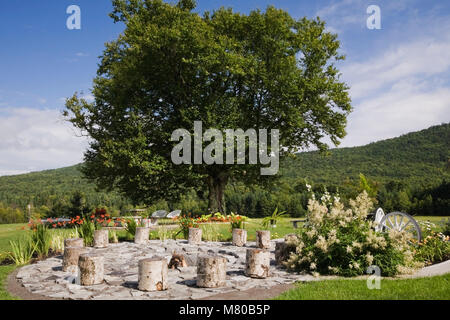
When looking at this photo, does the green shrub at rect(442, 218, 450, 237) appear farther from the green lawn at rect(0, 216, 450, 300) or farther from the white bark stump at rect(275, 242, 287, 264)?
the white bark stump at rect(275, 242, 287, 264)

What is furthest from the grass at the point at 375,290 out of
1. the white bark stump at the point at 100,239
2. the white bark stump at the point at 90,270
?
the white bark stump at the point at 100,239

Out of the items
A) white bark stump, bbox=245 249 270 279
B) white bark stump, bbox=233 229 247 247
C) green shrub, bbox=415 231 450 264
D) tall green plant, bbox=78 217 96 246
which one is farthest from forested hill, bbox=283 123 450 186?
white bark stump, bbox=245 249 270 279

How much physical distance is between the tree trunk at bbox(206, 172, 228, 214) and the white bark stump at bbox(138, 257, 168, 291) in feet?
48.9

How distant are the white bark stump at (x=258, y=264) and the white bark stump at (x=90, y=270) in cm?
292

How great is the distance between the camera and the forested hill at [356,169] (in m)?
41.0

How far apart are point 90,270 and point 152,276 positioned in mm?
1329

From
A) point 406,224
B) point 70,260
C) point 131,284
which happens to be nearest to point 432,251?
point 406,224

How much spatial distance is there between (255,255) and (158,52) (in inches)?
566

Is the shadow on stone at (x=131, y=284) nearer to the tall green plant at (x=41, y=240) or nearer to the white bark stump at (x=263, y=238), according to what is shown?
the tall green plant at (x=41, y=240)

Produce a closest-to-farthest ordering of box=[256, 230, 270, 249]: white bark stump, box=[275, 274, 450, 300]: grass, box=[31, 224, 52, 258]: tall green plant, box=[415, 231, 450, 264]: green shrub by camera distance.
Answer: box=[275, 274, 450, 300]: grass
box=[415, 231, 450, 264]: green shrub
box=[31, 224, 52, 258]: tall green plant
box=[256, 230, 270, 249]: white bark stump

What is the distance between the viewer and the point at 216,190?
72.0 ft

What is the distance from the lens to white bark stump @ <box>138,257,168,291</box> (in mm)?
5895
